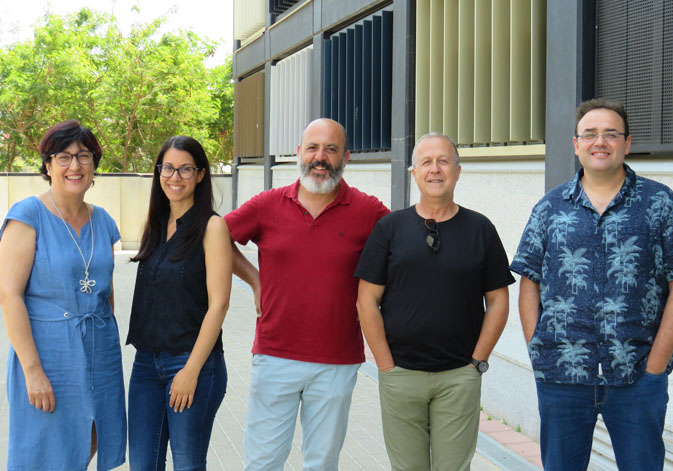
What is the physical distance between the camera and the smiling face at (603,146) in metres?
3.18

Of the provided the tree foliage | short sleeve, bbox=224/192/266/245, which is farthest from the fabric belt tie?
the tree foliage

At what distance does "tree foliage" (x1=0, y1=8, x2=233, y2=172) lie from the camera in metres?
30.2

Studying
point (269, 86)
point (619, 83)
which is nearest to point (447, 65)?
point (619, 83)

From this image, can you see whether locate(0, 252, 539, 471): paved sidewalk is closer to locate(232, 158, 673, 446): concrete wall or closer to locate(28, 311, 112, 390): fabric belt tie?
locate(232, 158, 673, 446): concrete wall

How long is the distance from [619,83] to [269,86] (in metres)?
11.0

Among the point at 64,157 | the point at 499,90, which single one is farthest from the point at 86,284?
the point at 499,90

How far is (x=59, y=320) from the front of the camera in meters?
3.23

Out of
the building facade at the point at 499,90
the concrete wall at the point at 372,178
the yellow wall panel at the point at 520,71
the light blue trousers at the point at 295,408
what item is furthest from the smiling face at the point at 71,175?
the concrete wall at the point at 372,178

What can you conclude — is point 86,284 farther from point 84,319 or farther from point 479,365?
point 479,365

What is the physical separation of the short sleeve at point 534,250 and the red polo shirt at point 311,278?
71 centimetres

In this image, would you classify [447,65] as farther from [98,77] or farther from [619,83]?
[98,77]

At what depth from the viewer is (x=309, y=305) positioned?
355 cm

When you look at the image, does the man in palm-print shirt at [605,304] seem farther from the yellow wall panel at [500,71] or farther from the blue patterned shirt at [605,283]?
the yellow wall panel at [500,71]

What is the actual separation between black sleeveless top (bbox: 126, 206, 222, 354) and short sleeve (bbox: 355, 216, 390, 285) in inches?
26.6
